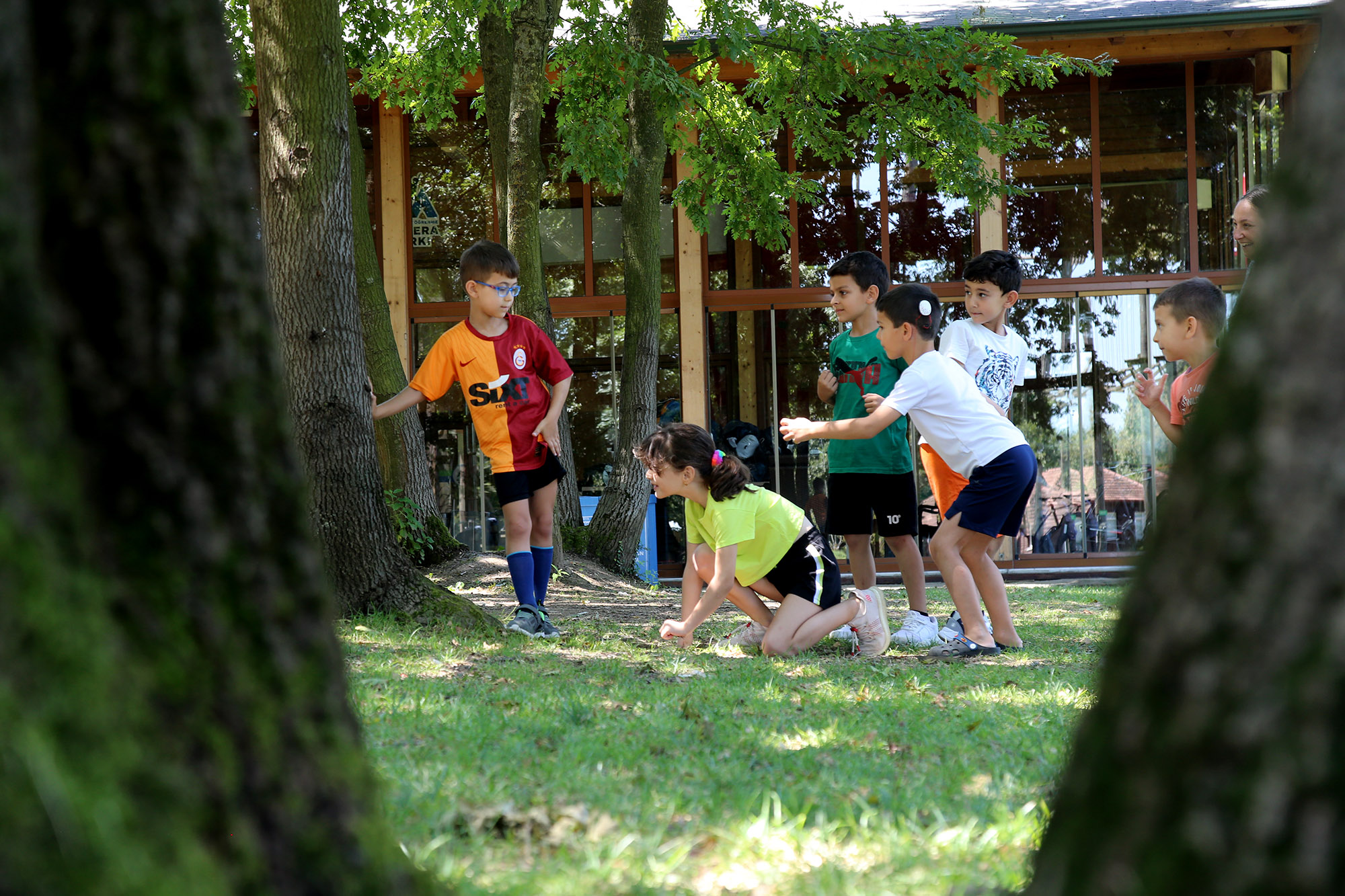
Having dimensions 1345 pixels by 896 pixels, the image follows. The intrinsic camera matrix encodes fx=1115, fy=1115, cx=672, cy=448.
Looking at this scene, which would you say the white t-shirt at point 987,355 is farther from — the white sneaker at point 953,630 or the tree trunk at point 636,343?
the tree trunk at point 636,343

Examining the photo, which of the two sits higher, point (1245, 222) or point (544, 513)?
point (1245, 222)

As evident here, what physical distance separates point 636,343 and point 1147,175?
6.57 metres

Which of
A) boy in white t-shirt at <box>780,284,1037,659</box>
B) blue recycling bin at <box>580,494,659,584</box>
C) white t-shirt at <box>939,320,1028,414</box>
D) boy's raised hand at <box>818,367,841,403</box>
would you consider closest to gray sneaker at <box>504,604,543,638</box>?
boy in white t-shirt at <box>780,284,1037,659</box>

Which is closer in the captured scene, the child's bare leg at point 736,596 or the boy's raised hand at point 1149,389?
the boy's raised hand at point 1149,389

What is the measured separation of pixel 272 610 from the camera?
1.16 m

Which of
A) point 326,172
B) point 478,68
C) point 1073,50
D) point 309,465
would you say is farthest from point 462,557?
point 1073,50

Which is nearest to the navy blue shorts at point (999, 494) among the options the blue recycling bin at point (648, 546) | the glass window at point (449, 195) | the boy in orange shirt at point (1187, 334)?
the boy in orange shirt at point (1187, 334)

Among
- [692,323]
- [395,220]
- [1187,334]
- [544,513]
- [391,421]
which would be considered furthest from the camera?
[395,220]

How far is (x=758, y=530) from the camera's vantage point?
16.3 ft

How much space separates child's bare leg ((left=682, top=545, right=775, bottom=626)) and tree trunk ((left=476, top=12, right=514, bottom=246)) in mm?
4926

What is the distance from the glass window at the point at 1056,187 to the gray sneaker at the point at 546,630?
28.2 ft

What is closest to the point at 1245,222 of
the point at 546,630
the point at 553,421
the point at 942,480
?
the point at 942,480

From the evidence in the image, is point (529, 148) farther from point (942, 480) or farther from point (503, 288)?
point (942, 480)

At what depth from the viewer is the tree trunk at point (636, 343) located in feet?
30.5
